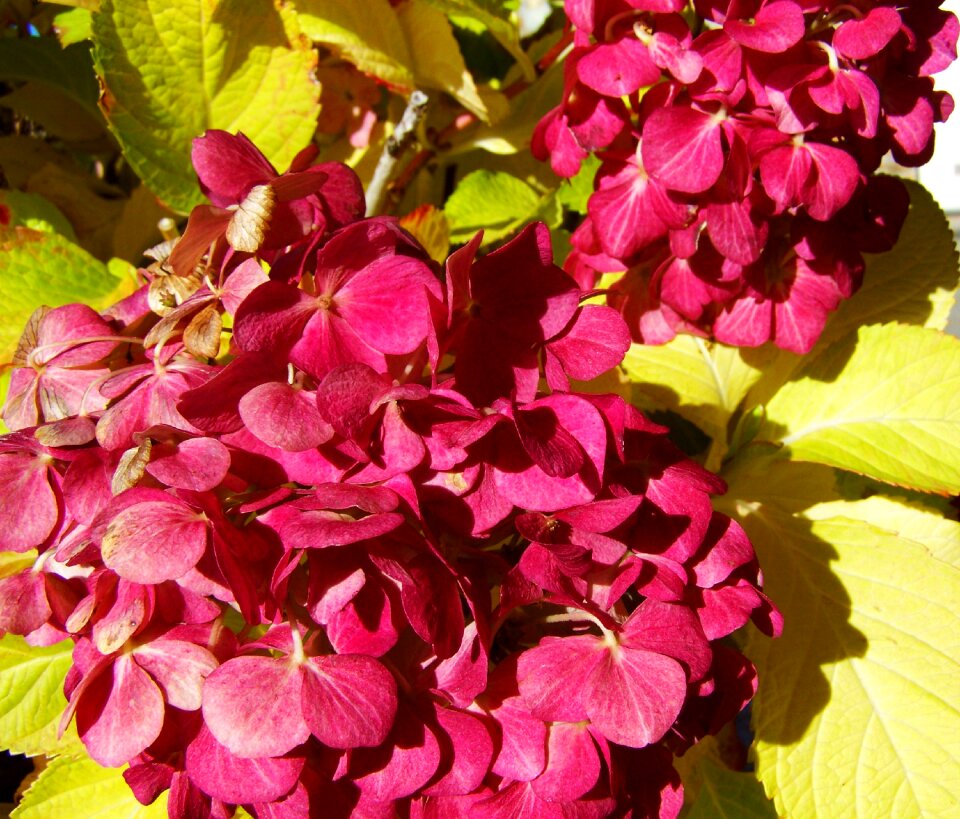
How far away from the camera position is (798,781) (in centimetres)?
56

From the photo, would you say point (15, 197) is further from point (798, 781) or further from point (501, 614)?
point (798, 781)

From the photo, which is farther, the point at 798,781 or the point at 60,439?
the point at 798,781

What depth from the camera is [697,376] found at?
749 mm

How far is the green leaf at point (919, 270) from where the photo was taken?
2.38 feet

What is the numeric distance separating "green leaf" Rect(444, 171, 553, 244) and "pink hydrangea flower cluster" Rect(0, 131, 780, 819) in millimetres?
354

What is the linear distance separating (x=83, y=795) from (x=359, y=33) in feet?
1.93

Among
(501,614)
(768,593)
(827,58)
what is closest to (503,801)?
(501,614)

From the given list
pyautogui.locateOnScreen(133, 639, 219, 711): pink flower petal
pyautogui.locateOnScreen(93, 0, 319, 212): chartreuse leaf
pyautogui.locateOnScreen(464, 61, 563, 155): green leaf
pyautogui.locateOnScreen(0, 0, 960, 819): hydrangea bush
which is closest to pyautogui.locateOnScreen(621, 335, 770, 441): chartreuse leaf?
pyautogui.locateOnScreen(0, 0, 960, 819): hydrangea bush

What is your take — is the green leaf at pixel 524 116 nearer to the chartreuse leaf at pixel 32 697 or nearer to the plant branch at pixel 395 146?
the plant branch at pixel 395 146

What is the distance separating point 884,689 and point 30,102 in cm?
91

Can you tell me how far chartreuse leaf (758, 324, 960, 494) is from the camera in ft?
2.06

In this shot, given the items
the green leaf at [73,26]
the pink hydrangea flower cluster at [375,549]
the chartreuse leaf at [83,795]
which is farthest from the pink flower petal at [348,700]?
the green leaf at [73,26]

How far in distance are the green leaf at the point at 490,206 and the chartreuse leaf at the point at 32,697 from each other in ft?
1.42

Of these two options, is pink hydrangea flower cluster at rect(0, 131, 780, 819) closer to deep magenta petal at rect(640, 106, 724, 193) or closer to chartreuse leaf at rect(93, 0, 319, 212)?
deep magenta petal at rect(640, 106, 724, 193)
